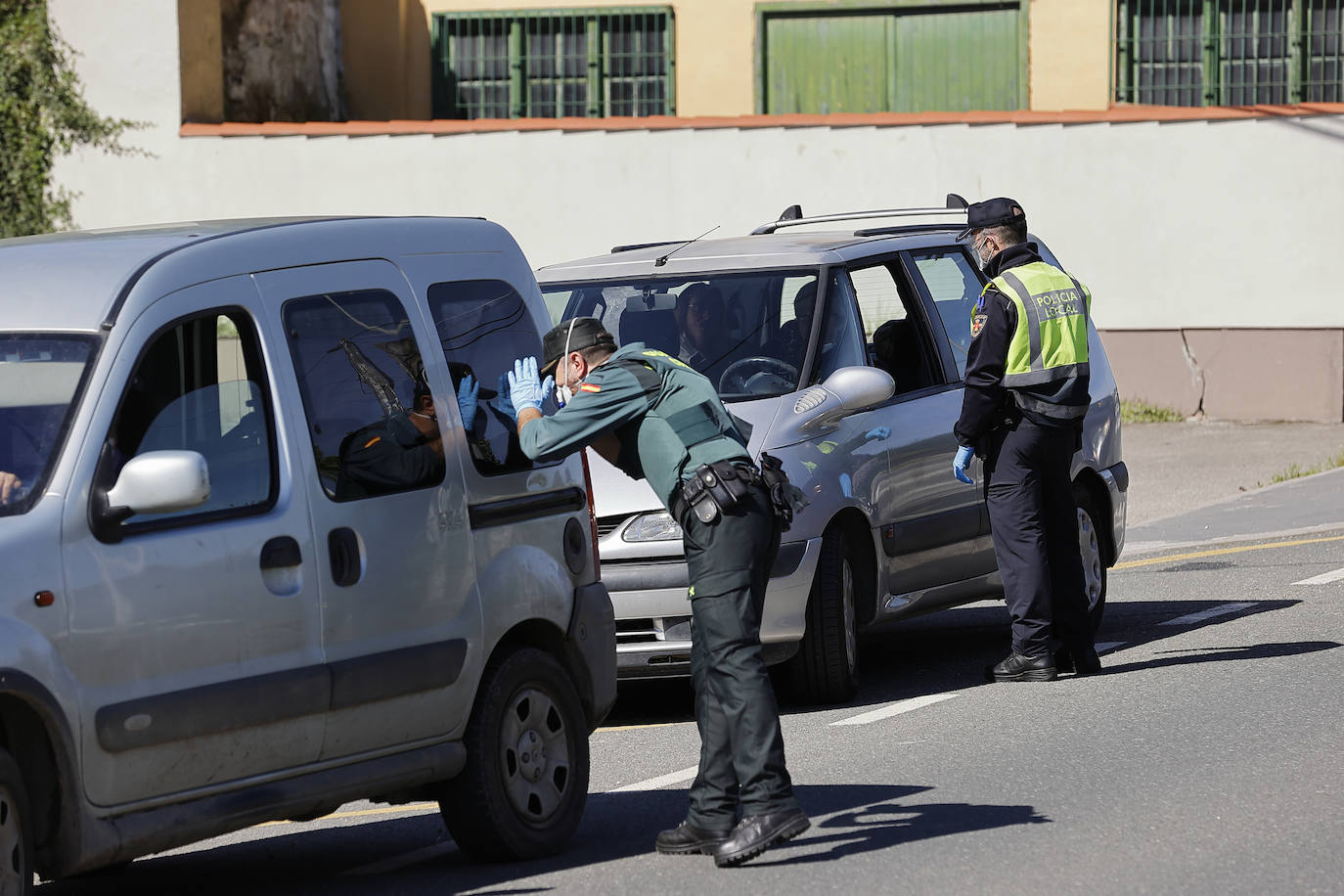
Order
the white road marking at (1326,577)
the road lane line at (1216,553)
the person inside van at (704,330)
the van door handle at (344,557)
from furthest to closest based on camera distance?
the road lane line at (1216,553), the white road marking at (1326,577), the person inside van at (704,330), the van door handle at (344,557)

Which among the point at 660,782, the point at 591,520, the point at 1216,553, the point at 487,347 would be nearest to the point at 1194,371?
the point at 1216,553

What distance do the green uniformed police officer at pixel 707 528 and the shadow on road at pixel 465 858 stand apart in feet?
0.64

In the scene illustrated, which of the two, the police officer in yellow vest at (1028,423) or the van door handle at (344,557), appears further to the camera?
the police officer in yellow vest at (1028,423)

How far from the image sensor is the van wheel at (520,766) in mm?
6039

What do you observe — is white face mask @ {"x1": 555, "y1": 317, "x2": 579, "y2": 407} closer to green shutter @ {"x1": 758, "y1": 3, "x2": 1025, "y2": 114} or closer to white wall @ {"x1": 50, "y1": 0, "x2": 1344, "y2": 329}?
white wall @ {"x1": 50, "y1": 0, "x2": 1344, "y2": 329}

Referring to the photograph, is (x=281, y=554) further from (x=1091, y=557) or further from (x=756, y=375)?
(x=1091, y=557)

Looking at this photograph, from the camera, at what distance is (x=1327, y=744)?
290 inches

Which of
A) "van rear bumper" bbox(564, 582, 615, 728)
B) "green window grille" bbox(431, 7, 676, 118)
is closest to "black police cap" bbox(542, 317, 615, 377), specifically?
"van rear bumper" bbox(564, 582, 615, 728)

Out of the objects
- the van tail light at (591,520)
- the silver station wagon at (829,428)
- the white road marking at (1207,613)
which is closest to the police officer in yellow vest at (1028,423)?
the silver station wagon at (829,428)

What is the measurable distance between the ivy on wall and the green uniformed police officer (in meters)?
16.2

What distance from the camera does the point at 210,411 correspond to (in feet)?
17.9

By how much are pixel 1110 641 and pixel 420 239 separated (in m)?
5.08

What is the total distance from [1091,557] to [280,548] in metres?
5.57

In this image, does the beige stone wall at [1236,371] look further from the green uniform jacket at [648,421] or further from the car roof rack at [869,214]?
the green uniform jacket at [648,421]
